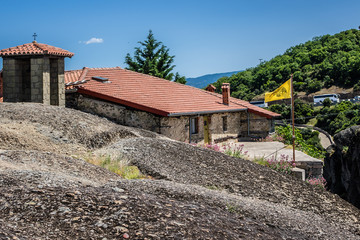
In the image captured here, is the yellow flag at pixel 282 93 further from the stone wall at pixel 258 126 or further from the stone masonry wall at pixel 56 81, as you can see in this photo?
the stone masonry wall at pixel 56 81

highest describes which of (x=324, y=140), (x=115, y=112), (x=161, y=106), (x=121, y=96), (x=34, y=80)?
(x=34, y=80)

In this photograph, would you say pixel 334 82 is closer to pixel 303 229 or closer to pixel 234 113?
pixel 234 113

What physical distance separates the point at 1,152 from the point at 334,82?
88605mm

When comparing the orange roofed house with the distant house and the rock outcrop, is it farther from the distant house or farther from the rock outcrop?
the rock outcrop

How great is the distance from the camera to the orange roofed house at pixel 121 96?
64.5ft

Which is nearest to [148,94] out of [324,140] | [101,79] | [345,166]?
[101,79]

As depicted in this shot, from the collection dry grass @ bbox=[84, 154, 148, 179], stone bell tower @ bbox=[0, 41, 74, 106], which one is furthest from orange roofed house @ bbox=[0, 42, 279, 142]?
dry grass @ bbox=[84, 154, 148, 179]

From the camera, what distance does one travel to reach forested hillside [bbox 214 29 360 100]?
89.4m

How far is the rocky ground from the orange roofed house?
4.06 meters

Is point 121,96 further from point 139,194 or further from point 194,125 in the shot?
point 139,194

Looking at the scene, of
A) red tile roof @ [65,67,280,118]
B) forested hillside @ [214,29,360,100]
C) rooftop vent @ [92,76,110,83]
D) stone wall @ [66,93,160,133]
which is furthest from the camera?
forested hillside @ [214,29,360,100]

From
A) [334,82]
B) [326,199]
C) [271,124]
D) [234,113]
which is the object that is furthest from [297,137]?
[334,82]

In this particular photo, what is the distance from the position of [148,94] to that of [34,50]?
255 inches

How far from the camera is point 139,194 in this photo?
25.1ft
